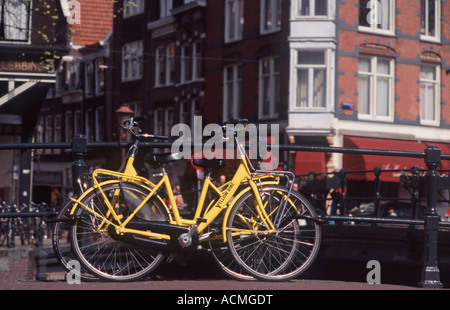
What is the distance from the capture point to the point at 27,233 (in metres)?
17.2

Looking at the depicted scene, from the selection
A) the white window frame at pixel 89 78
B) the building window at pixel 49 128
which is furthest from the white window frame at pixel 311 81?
the building window at pixel 49 128

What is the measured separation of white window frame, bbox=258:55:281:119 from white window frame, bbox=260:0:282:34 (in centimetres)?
84

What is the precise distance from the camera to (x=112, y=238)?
5211mm

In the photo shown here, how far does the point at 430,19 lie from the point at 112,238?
76.6ft

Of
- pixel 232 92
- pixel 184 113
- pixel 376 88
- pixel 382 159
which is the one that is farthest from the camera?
pixel 184 113

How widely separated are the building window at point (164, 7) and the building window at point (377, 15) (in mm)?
9513

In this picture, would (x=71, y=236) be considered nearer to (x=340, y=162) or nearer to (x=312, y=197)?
(x=312, y=197)

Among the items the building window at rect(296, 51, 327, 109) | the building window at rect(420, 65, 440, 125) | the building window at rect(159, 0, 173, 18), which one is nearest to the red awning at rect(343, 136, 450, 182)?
the building window at rect(420, 65, 440, 125)

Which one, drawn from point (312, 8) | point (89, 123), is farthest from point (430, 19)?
point (89, 123)

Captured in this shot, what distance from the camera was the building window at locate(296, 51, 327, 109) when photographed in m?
25.4

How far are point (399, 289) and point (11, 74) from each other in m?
15.2

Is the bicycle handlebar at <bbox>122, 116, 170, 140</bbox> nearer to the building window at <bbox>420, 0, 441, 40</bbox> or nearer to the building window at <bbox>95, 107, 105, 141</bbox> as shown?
the building window at <bbox>420, 0, 441, 40</bbox>

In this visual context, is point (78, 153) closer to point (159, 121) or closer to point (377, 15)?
point (377, 15)
